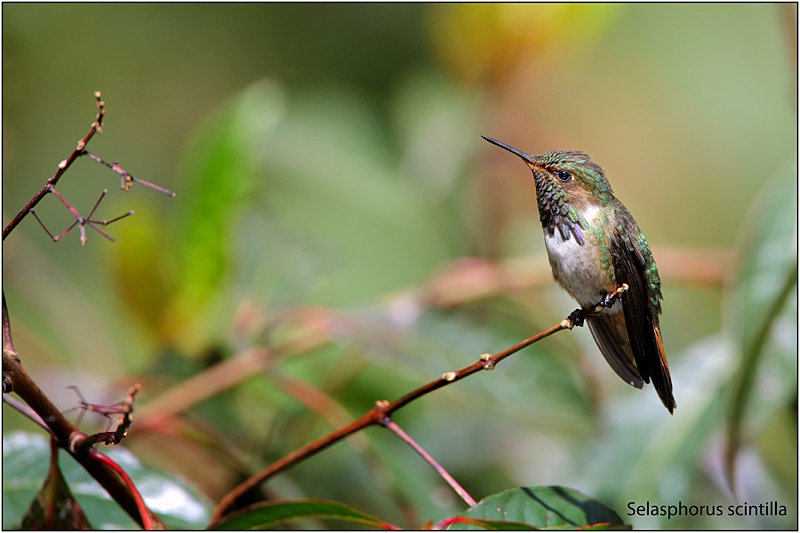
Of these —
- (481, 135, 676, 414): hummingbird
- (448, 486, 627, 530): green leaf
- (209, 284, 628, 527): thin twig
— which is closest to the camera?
(209, 284, 628, 527): thin twig

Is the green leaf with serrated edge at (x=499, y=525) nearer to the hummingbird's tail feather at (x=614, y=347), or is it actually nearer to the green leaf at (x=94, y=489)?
the hummingbird's tail feather at (x=614, y=347)


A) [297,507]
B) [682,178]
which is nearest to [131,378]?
[297,507]

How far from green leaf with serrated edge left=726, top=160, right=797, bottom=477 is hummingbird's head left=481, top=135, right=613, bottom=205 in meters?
0.62

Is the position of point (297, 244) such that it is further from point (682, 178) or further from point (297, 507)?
point (682, 178)

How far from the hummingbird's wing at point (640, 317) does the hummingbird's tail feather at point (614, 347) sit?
0.05 metres

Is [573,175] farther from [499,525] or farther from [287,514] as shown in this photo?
[287,514]

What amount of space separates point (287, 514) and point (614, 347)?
2.17 feet

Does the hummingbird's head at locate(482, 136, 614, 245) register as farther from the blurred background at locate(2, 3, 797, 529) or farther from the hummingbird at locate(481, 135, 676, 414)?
the blurred background at locate(2, 3, 797, 529)

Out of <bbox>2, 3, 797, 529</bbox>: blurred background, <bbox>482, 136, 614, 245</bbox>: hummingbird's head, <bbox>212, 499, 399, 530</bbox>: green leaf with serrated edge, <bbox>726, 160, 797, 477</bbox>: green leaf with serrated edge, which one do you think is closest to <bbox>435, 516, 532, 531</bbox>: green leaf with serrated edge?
<bbox>212, 499, 399, 530</bbox>: green leaf with serrated edge

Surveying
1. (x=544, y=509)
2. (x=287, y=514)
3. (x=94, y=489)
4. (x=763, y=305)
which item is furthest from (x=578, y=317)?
(x=94, y=489)

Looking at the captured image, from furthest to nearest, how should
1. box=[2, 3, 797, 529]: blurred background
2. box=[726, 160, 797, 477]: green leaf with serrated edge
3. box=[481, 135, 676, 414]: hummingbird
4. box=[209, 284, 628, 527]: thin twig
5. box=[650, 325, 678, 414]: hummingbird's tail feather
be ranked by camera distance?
box=[2, 3, 797, 529]: blurred background, box=[726, 160, 797, 477]: green leaf with serrated edge, box=[481, 135, 676, 414]: hummingbird, box=[650, 325, 678, 414]: hummingbird's tail feather, box=[209, 284, 628, 527]: thin twig

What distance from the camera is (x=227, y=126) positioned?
2.05 meters

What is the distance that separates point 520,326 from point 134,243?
1.14 meters

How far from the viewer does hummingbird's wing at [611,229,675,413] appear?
121 centimetres
